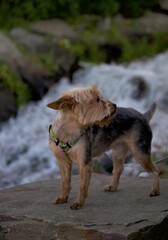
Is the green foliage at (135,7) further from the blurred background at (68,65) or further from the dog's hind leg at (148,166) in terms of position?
the dog's hind leg at (148,166)

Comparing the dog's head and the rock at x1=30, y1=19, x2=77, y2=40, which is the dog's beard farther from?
the rock at x1=30, y1=19, x2=77, y2=40

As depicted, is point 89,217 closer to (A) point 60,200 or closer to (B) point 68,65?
(A) point 60,200

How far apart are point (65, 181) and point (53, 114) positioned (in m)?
6.59

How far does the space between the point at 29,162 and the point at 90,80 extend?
12.9ft

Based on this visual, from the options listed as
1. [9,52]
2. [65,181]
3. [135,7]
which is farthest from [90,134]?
[135,7]

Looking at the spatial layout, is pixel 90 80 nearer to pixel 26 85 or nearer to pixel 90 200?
pixel 26 85

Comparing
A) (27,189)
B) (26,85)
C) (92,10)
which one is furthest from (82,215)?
(92,10)

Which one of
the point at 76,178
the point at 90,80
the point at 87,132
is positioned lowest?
the point at 90,80

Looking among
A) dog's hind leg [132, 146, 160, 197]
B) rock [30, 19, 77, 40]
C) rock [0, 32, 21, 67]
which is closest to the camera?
dog's hind leg [132, 146, 160, 197]

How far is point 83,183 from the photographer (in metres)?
5.24

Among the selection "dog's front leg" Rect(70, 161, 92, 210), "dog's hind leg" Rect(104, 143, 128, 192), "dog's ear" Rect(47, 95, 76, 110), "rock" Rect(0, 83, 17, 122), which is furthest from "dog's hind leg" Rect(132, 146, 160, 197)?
"rock" Rect(0, 83, 17, 122)

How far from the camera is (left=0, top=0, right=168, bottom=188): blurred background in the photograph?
33.5 ft

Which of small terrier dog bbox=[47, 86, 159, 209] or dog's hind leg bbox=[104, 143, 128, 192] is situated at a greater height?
small terrier dog bbox=[47, 86, 159, 209]

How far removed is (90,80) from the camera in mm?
13305
